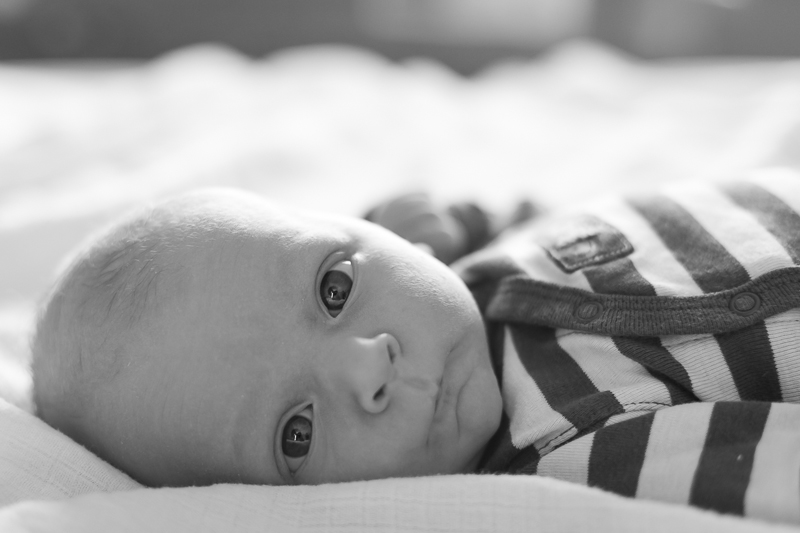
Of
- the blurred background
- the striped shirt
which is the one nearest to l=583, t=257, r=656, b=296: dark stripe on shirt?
the striped shirt

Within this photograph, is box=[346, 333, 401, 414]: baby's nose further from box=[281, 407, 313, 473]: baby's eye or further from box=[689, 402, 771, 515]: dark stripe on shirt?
box=[689, 402, 771, 515]: dark stripe on shirt

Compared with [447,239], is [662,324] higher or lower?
higher

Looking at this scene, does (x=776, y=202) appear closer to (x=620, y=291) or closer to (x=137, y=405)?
(x=620, y=291)

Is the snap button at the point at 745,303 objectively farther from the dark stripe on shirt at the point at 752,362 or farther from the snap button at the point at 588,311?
the snap button at the point at 588,311

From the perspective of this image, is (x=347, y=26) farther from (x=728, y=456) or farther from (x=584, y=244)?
(x=728, y=456)

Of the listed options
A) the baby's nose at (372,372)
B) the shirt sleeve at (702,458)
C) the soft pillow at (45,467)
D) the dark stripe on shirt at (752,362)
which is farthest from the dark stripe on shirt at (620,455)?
the soft pillow at (45,467)

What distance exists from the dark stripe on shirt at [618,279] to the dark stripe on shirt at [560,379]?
0.09 metres

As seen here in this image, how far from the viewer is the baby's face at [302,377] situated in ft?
2.62

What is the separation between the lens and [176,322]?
81cm

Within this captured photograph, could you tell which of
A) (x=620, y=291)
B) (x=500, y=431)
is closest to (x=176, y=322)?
(x=500, y=431)

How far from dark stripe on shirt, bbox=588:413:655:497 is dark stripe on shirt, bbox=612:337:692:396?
0.07m

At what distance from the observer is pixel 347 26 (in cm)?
314

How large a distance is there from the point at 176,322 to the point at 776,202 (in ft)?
2.42

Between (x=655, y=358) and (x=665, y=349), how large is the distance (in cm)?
2
